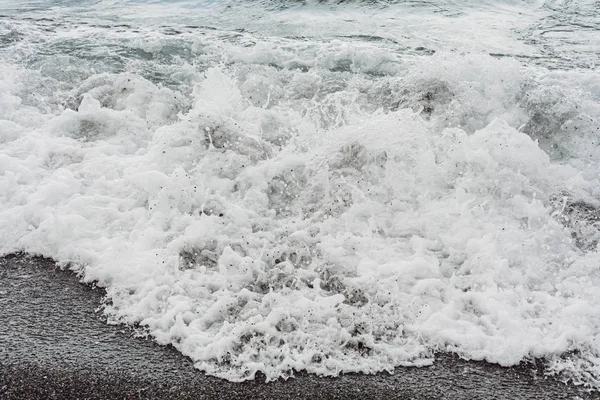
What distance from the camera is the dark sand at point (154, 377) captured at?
3.22m

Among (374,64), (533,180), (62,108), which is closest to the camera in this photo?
(533,180)

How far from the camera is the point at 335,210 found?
511cm

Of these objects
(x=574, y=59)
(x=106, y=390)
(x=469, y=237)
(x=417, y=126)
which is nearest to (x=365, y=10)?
(x=574, y=59)

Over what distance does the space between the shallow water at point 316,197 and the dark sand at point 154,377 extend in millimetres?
98

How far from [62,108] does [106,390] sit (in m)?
5.08

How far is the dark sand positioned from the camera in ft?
10.6

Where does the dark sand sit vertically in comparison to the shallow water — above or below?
below

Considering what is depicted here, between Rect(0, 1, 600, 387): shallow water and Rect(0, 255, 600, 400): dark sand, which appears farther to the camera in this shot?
Rect(0, 1, 600, 387): shallow water

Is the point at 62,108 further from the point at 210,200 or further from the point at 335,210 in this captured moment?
the point at 335,210

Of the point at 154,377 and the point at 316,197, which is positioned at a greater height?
the point at 316,197

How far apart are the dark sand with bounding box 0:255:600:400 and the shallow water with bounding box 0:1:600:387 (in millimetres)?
98

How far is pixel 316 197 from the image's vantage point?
5344 mm

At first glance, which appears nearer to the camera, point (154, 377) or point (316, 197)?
point (154, 377)

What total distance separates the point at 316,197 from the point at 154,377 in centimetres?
258
